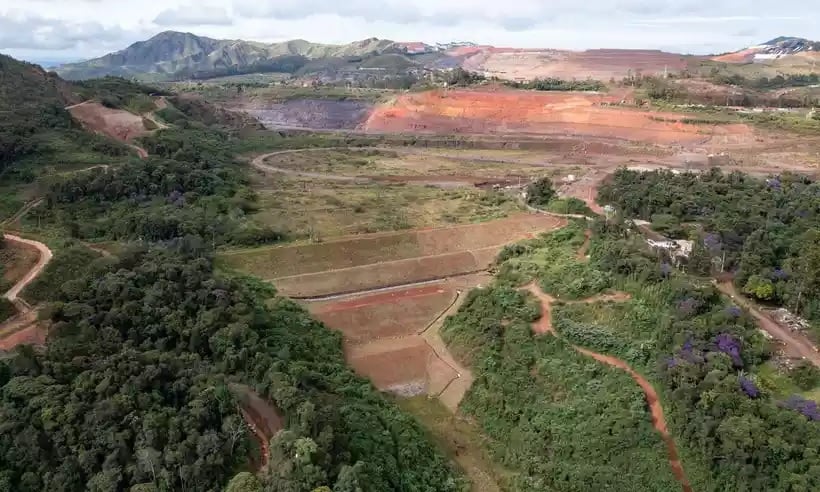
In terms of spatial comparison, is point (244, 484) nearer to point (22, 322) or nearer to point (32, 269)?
point (22, 322)

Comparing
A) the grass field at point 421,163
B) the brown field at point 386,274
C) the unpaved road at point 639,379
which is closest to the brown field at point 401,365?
the unpaved road at point 639,379

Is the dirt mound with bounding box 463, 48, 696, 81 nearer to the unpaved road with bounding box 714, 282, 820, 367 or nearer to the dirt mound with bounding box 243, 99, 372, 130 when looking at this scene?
the dirt mound with bounding box 243, 99, 372, 130

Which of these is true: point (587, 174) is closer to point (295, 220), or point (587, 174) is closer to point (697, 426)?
point (295, 220)

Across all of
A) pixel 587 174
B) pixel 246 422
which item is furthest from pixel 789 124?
pixel 246 422

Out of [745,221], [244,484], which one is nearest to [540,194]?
[745,221]

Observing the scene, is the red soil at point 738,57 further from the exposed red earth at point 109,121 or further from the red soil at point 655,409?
the red soil at point 655,409

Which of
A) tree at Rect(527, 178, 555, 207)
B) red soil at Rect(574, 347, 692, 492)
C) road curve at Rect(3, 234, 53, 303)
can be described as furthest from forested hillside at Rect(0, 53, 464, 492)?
tree at Rect(527, 178, 555, 207)

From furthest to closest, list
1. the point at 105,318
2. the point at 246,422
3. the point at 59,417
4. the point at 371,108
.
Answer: the point at 371,108
the point at 105,318
the point at 246,422
the point at 59,417
